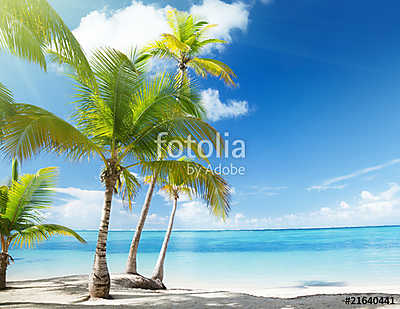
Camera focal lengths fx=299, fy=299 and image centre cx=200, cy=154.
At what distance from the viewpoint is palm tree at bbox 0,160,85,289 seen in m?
6.47

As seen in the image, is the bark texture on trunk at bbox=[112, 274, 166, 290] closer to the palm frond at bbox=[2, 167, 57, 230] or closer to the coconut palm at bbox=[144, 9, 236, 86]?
the palm frond at bbox=[2, 167, 57, 230]

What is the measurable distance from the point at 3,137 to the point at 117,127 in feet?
6.29

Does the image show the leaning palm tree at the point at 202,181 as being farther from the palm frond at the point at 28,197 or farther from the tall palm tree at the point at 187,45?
the tall palm tree at the point at 187,45

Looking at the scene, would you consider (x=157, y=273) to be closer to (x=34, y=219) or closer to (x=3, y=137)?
(x=34, y=219)

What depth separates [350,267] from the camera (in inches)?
630

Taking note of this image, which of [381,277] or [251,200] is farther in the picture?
[251,200]

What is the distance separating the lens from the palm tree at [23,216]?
21.2 ft

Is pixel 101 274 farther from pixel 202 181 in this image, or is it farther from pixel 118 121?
pixel 118 121

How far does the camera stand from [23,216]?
21.8 ft

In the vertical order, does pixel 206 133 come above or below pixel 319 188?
below

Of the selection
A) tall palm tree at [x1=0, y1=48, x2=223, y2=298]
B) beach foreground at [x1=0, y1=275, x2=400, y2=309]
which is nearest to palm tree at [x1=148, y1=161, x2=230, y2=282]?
tall palm tree at [x1=0, y1=48, x2=223, y2=298]

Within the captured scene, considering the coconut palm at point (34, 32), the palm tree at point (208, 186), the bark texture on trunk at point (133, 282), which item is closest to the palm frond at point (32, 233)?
the bark texture on trunk at point (133, 282)

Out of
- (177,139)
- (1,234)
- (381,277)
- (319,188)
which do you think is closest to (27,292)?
(1,234)

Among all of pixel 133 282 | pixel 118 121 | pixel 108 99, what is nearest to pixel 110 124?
pixel 118 121
